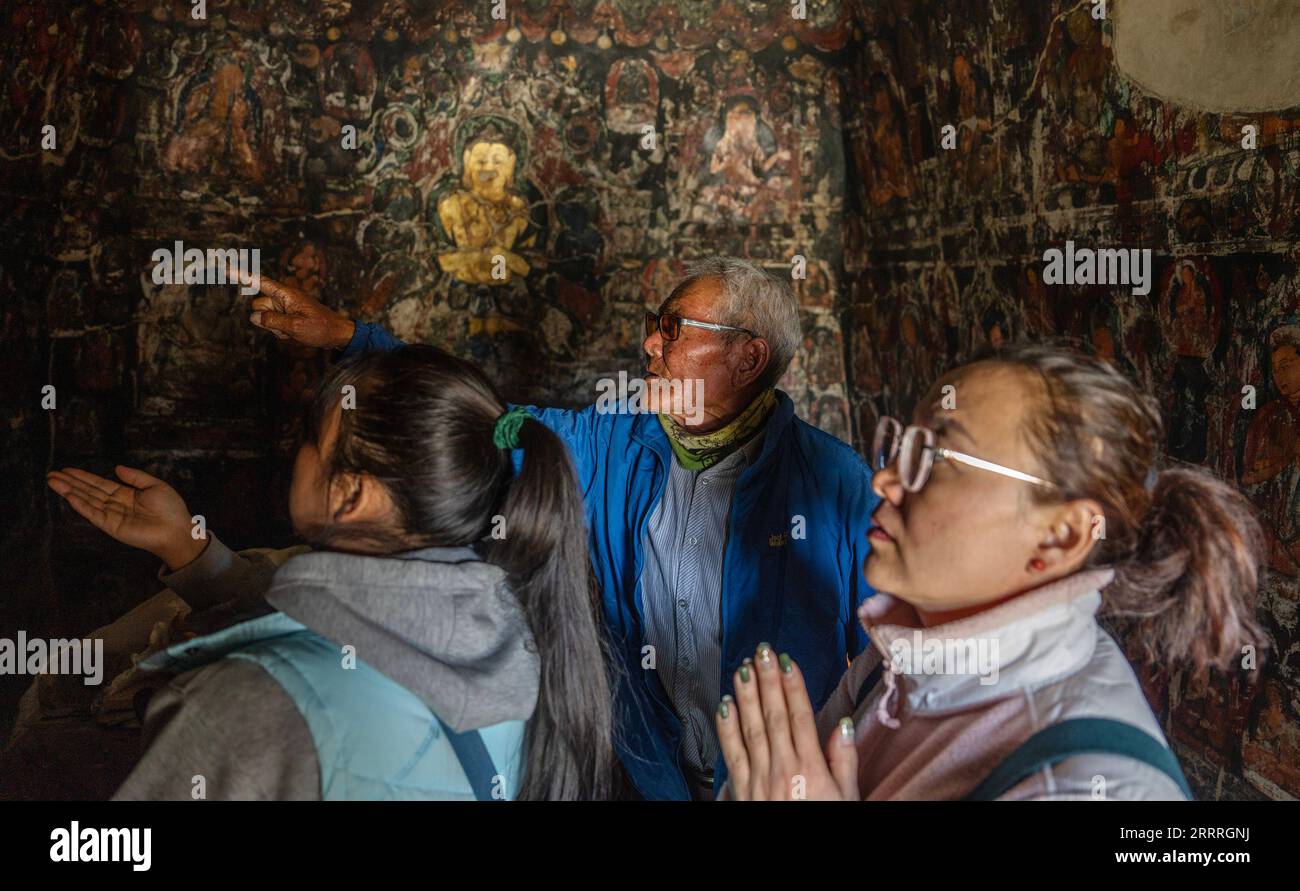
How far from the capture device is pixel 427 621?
1885 millimetres

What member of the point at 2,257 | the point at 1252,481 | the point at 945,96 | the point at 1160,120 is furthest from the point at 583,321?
the point at 1252,481

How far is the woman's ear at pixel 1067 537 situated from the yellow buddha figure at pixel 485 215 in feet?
17.2

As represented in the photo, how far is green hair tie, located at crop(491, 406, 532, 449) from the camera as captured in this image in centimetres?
218

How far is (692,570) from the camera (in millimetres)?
3539

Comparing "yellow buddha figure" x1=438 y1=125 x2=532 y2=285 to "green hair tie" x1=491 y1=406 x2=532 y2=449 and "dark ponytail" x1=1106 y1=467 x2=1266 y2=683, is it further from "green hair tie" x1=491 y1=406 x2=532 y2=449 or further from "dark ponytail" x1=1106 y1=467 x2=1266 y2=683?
Answer: "dark ponytail" x1=1106 y1=467 x2=1266 y2=683

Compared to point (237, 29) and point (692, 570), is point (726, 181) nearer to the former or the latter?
point (237, 29)

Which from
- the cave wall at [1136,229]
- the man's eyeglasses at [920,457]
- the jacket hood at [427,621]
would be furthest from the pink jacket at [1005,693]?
the cave wall at [1136,229]

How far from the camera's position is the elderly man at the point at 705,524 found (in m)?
3.40

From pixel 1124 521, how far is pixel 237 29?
5943mm

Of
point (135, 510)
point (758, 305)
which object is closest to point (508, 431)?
point (135, 510)

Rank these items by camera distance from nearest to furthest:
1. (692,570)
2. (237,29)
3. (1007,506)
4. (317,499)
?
(1007,506) < (317,499) < (692,570) < (237,29)

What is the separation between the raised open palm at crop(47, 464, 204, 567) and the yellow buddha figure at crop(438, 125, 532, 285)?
4.03m

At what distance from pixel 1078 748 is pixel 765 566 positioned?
1925mm

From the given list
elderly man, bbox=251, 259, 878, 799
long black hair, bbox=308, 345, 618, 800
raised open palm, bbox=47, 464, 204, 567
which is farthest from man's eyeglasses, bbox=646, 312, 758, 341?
raised open palm, bbox=47, 464, 204, 567
